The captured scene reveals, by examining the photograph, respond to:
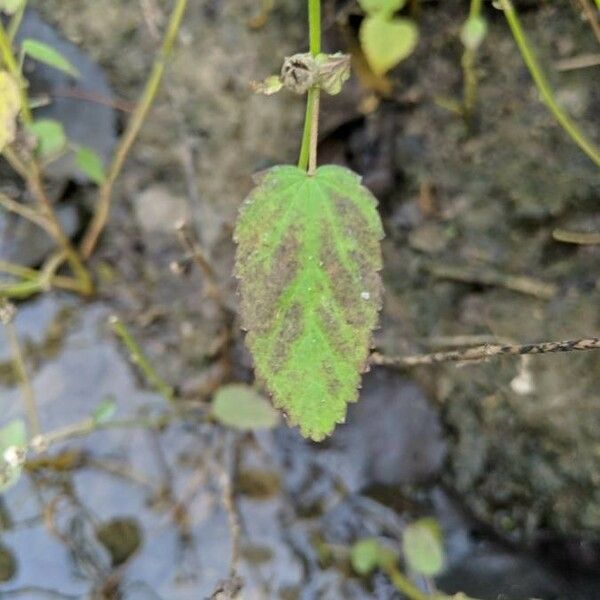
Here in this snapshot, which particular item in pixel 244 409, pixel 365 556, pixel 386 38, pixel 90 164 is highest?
pixel 386 38

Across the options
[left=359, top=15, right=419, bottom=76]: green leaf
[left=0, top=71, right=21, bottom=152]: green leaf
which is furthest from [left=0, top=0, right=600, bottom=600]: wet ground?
[left=0, top=71, right=21, bottom=152]: green leaf

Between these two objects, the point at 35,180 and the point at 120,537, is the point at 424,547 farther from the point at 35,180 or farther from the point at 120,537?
the point at 35,180

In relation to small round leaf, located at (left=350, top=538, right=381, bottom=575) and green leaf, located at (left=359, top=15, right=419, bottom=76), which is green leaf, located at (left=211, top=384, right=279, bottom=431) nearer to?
small round leaf, located at (left=350, top=538, right=381, bottom=575)

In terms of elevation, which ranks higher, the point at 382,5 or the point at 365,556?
the point at 382,5

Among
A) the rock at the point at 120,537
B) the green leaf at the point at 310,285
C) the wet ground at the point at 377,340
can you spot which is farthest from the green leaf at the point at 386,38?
the rock at the point at 120,537

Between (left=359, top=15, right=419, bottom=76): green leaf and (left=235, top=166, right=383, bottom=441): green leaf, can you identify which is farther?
(left=359, top=15, right=419, bottom=76): green leaf

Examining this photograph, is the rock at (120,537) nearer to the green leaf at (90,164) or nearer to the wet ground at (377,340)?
the wet ground at (377,340)

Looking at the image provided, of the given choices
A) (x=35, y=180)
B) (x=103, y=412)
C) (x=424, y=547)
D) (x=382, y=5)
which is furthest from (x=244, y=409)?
(x=382, y=5)
